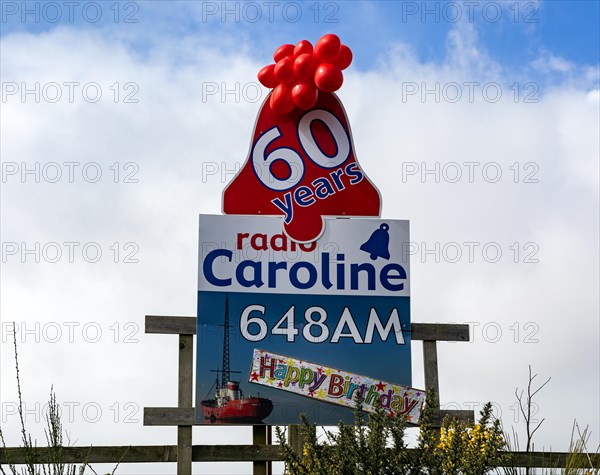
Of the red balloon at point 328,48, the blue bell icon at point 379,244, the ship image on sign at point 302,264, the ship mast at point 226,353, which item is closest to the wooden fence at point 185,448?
the ship image on sign at point 302,264

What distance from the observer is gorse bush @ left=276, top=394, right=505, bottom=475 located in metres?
6.93

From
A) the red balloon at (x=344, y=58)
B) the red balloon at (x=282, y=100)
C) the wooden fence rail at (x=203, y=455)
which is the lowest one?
the wooden fence rail at (x=203, y=455)

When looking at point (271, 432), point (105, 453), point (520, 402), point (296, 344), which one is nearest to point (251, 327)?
point (296, 344)

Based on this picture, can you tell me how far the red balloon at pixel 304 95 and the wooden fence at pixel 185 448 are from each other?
8.18ft

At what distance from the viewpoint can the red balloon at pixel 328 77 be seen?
9.56 meters

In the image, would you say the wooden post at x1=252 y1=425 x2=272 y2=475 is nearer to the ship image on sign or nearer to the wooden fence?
the wooden fence

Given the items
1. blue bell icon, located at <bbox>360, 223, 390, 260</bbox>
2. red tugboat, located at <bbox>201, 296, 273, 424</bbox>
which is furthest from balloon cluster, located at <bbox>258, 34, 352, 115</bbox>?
red tugboat, located at <bbox>201, 296, 273, 424</bbox>

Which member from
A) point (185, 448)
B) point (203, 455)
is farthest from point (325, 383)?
point (185, 448)

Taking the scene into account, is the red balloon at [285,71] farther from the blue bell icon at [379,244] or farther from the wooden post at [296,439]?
the wooden post at [296,439]

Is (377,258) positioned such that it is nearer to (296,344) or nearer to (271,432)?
(296,344)

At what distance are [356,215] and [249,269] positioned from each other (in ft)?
4.09

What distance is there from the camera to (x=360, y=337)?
30.4ft

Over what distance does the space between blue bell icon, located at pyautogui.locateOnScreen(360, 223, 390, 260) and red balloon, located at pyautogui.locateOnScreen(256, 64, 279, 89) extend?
190 cm

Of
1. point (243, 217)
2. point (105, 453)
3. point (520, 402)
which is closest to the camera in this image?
point (520, 402)
